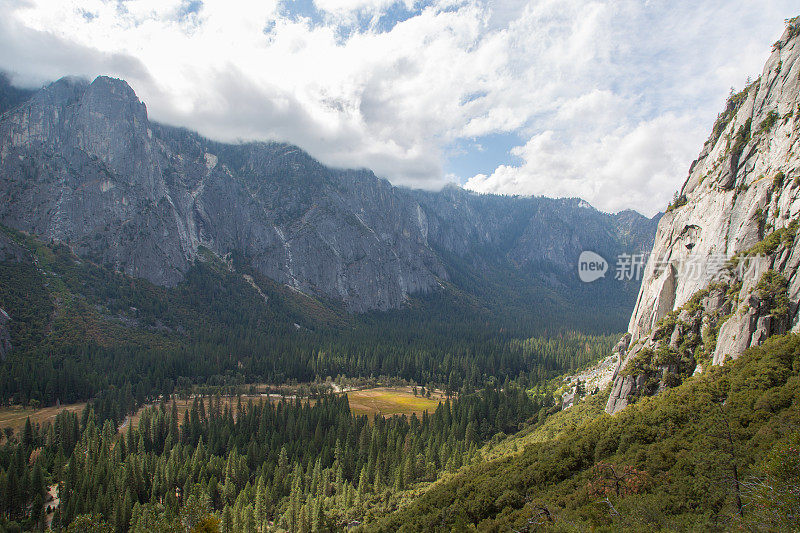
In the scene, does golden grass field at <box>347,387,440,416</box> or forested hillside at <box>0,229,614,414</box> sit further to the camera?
golden grass field at <box>347,387,440,416</box>

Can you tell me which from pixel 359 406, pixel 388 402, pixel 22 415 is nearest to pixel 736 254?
pixel 359 406

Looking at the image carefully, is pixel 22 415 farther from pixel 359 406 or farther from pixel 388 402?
pixel 388 402

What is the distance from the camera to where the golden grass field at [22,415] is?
10138 cm

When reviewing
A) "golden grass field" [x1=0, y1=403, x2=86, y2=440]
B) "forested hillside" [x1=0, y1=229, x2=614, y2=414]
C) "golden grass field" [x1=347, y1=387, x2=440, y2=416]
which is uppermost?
"forested hillside" [x1=0, y1=229, x2=614, y2=414]

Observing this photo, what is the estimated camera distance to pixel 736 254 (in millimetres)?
61781

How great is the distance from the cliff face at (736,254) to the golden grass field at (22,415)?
438 ft

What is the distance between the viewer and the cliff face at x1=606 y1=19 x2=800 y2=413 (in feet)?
170

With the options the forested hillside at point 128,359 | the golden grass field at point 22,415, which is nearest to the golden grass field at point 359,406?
the golden grass field at point 22,415

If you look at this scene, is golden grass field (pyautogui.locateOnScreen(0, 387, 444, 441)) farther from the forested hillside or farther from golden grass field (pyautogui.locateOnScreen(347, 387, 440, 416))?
the forested hillside

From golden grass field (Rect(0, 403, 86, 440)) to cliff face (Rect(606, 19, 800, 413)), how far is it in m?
134

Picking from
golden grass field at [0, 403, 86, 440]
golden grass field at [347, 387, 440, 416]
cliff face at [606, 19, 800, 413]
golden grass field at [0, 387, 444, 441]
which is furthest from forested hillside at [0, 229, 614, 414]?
cliff face at [606, 19, 800, 413]

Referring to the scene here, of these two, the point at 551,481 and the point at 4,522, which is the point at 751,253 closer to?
the point at 551,481

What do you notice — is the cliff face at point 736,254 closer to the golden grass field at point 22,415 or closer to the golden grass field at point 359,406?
the golden grass field at point 359,406

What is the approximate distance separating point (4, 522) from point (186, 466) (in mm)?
25348
